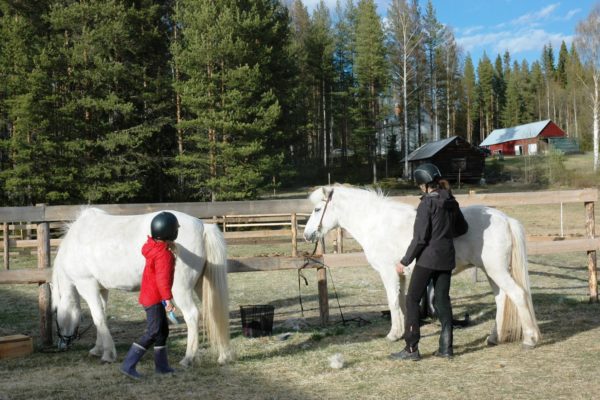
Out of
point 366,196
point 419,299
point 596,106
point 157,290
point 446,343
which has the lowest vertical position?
point 446,343

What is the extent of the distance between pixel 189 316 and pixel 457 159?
42.7m

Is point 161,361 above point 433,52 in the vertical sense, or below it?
below

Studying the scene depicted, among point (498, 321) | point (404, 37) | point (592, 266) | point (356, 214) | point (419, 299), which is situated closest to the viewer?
point (419, 299)

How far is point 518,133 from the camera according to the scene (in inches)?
2569

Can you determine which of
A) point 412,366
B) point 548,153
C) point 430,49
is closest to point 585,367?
point 412,366

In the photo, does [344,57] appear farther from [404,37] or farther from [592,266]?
[592,266]

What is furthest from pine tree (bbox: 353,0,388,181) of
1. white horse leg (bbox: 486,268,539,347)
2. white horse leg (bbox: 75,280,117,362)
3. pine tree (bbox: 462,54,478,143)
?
white horse leg (bbox: 75,280,117,362)

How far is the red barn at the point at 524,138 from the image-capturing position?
203 feet

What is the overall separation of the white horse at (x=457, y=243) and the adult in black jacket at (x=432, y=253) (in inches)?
21.6

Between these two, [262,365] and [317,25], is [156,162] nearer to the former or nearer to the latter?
[262,365]

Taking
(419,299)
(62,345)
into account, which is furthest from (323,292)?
(62,345)

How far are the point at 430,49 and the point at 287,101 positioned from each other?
27.6 metres

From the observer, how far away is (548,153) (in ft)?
129

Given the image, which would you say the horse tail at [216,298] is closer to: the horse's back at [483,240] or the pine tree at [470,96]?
the horse's back at [483,240]
